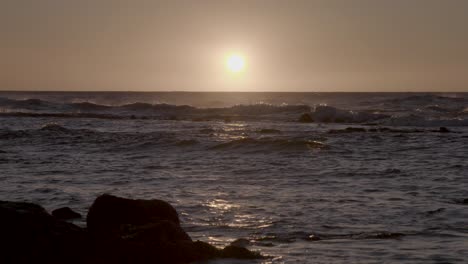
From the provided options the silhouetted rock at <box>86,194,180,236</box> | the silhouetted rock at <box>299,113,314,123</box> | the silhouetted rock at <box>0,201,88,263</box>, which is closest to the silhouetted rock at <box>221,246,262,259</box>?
the silhouetted rock at <box>86,194,180,236</box>

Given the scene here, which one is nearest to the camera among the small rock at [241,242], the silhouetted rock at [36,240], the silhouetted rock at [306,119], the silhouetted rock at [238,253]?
the silhouetted rock at [36,240]

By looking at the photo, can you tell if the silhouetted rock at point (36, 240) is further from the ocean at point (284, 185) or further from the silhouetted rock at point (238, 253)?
→ the ocean at point (284, 185)

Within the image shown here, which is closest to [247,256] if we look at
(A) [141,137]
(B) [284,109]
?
(A) [141,137]

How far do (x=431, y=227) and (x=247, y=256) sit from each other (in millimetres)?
3410

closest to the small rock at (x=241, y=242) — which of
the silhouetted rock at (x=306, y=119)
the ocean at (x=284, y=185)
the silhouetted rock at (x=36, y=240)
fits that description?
the ocean at (x=284, y=185)

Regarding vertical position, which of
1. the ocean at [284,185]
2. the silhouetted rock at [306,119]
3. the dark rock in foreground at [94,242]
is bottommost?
the silhouetted rock at [306,119]

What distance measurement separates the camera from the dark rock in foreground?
27.1 feet

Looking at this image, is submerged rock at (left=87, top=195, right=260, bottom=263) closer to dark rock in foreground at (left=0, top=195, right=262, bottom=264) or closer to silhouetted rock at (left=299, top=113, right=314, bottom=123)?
dark rock in foreground at (left=0, top=195, right=262, bottom=264)

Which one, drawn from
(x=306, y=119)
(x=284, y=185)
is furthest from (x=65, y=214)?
(x=306, y=119)

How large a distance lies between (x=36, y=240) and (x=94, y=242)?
62 cm

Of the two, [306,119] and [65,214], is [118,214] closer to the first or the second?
[65,214]

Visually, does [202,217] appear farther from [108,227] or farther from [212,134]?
[212,134]

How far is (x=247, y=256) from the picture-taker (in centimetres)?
928

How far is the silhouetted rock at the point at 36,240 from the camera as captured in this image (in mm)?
8195
